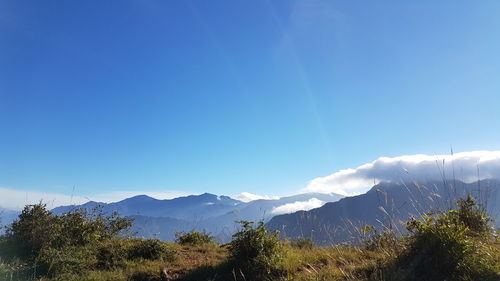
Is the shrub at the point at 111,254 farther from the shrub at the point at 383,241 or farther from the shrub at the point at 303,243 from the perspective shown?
the shrub at the point at 383,241

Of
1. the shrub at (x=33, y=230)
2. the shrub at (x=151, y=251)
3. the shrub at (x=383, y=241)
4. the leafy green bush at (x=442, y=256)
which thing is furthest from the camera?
the shrub at (x=33, y=230)

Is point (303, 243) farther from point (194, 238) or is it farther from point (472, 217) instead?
point (472, 217)

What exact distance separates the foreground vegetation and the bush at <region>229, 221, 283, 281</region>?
23 millimetres

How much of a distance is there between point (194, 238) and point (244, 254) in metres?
5.57

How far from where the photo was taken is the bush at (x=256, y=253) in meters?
7.44

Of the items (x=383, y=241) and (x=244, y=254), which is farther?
(x=244, y=254)

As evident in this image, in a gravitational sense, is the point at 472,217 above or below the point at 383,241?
above

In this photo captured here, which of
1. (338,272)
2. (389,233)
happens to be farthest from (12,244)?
(389,233)

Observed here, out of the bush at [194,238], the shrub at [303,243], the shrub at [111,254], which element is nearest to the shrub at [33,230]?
the shrub at [111,254]

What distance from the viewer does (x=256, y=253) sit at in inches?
308

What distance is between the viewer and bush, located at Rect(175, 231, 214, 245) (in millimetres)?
12909

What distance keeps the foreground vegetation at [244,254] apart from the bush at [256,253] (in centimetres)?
2

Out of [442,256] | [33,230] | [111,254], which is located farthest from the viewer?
[33,230]

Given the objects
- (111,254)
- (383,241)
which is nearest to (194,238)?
(111,254)
